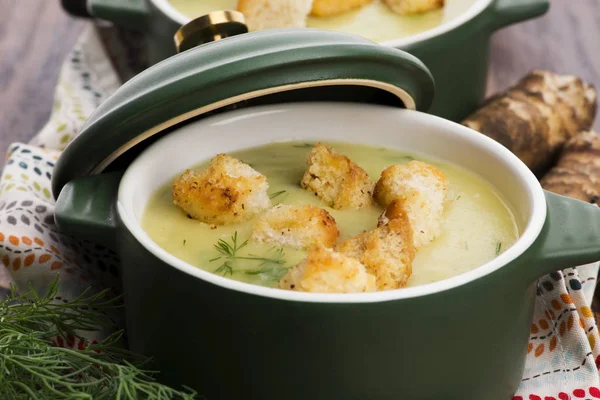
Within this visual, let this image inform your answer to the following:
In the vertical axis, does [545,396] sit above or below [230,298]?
below

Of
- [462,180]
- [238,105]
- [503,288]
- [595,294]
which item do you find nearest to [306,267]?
[503,288]

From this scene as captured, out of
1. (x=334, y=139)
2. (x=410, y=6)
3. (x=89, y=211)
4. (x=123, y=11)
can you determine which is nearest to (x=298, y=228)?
(x=89, y=211)

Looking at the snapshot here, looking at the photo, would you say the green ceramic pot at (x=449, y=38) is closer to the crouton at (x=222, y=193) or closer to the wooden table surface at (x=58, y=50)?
the wooden table surface at (x=58, y=50)

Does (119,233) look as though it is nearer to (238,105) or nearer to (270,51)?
(270,51)

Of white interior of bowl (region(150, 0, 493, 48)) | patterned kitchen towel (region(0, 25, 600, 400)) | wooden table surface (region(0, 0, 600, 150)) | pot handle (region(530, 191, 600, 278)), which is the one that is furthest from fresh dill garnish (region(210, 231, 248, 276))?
wooden table surface (region(0, 0, 600, 150))

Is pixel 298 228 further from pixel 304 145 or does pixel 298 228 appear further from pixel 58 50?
pixel 58 50

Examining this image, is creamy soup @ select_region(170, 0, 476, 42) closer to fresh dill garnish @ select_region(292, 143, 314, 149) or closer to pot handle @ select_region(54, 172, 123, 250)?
fresh dill garnish @ select_region(292, 143, 314, 149)
